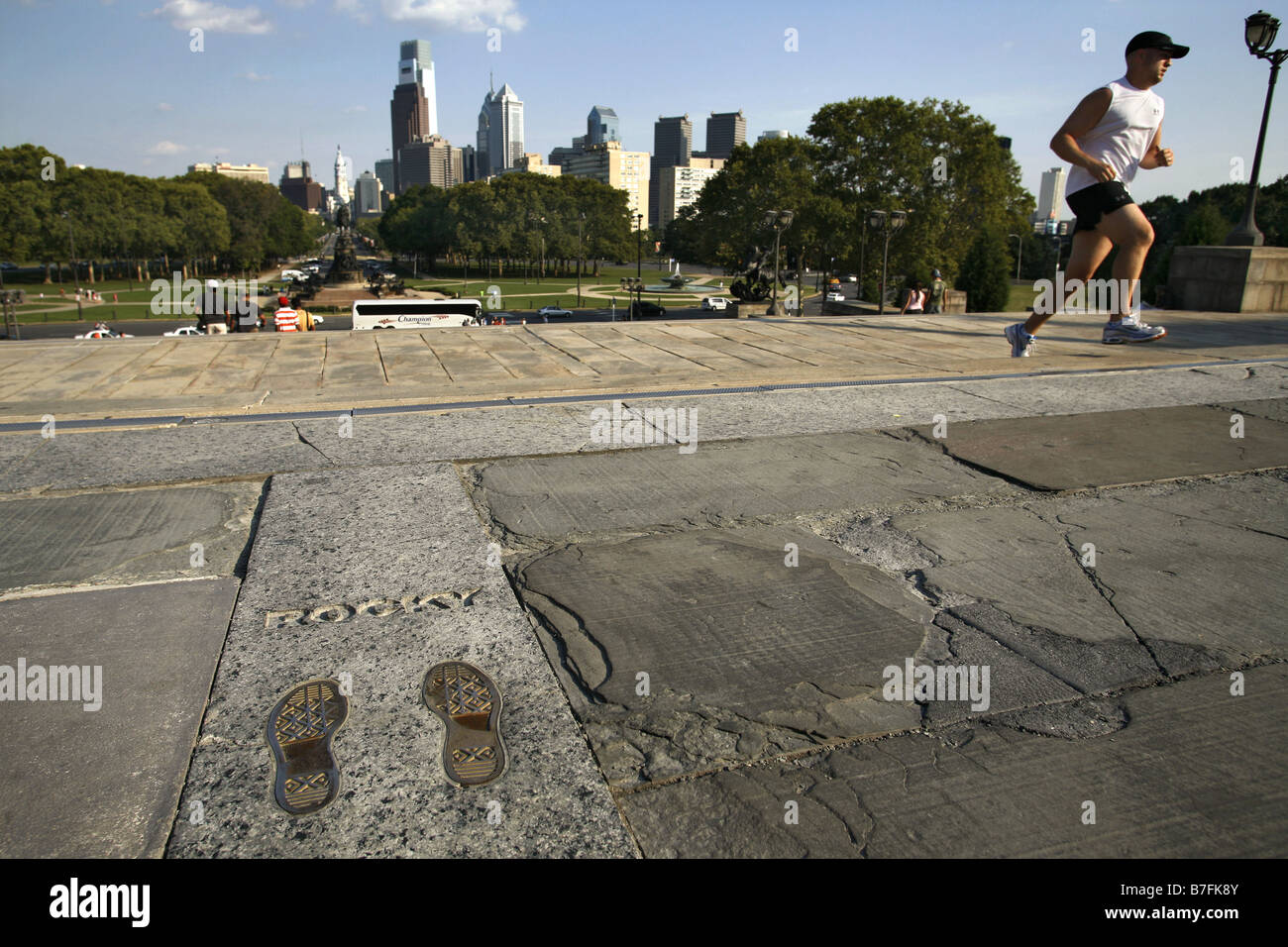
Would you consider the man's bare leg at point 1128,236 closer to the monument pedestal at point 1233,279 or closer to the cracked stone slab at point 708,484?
the cracked stone slab at point 708,484

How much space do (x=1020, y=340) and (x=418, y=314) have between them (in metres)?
31.9

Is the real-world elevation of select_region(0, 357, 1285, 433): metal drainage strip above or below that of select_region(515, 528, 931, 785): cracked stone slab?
above

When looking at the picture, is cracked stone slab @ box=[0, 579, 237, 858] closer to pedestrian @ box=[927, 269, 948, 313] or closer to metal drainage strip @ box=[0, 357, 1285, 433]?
metal drainage strip @ box=[0, 357, 1285, 433]

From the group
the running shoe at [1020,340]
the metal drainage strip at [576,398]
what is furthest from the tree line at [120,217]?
the running shoe at [1020,340]

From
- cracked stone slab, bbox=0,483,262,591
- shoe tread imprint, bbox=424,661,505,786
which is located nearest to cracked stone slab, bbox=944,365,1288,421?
shoe tread imprint, bbox=424,661,505,786

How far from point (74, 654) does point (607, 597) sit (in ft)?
6.71

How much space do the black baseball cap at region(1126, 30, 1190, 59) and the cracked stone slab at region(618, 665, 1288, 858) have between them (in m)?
6.70

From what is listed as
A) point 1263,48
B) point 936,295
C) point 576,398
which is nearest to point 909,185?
point 936,295

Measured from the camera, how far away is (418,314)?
37.4m

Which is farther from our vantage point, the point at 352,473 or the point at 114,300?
the point at 114,300

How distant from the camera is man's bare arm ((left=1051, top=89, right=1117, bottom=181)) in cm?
755
